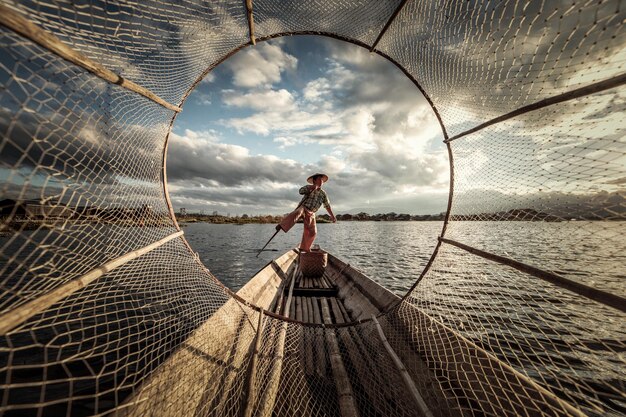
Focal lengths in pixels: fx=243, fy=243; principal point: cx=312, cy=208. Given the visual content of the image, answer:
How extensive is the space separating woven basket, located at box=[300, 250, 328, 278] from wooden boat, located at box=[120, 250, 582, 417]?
15.1 feet

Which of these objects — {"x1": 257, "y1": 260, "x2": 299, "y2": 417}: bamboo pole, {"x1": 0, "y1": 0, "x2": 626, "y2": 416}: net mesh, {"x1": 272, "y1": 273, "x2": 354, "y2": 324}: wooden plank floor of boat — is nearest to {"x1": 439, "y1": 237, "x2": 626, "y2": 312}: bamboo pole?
{"x1": 0, "y1": 0, "x2": 626, "y2": 416}: net mesh

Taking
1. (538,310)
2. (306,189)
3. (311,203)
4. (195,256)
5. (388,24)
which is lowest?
(538,310)

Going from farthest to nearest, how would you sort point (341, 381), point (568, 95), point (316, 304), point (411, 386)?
point (316, 304)
point (341, 381)
point (411, 386)
point (568, 95)

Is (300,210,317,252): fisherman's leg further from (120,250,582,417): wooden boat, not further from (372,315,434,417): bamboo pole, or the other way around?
(372,315,434,417): bamboo pole

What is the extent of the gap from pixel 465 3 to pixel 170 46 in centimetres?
394

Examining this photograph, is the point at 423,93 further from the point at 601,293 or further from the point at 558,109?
the point at 601,293

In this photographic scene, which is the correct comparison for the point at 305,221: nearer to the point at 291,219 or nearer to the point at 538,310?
the point at 291,219

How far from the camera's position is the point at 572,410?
2.12 m

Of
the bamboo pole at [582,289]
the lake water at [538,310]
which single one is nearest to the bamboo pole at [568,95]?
the lake water at [538,310]

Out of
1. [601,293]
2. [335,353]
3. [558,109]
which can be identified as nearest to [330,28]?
[558,109]

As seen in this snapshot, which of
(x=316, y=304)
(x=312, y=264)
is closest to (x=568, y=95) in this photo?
(x=316, y=304)

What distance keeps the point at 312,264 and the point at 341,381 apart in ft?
20.3

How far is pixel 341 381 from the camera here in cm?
331

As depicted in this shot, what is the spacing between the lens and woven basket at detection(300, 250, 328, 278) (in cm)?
941
